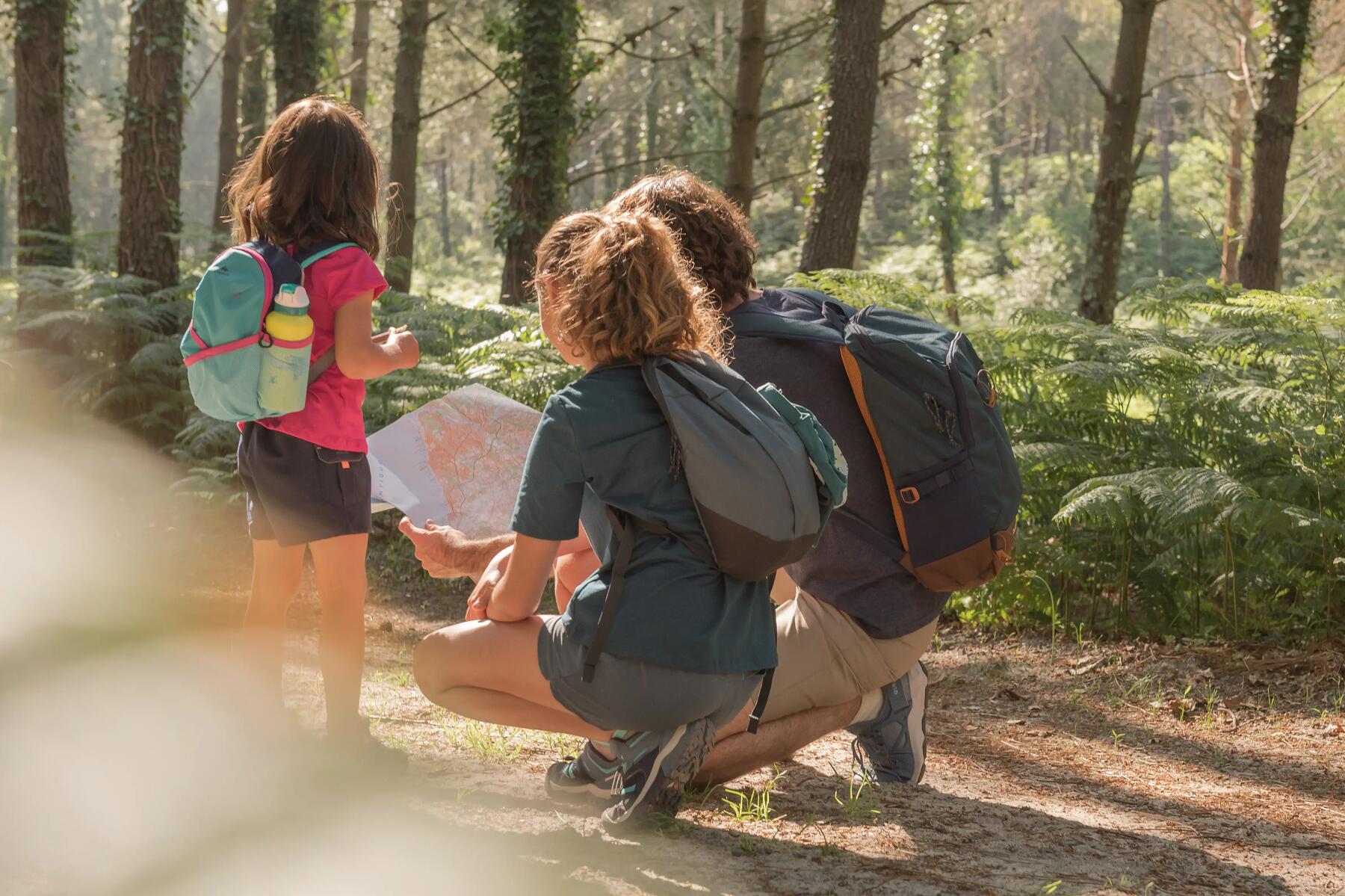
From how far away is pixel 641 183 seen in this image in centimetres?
296

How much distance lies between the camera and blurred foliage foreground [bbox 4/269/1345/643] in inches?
197

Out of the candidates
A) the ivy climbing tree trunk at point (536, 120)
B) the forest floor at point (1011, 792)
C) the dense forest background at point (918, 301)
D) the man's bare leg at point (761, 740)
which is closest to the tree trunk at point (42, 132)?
the dense forest background at point (918, 301)

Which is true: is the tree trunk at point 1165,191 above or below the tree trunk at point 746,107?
above

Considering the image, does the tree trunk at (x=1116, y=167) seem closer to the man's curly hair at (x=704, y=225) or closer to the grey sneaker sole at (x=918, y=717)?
the grey sneaker sole at (x=918, y=717)

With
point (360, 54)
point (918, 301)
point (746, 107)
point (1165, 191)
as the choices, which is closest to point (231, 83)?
point (360, 54)

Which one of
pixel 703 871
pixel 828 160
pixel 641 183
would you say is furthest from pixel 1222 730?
pixel 828 160

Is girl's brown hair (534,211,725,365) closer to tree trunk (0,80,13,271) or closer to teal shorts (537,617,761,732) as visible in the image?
teal shorts (537,617,761,732)

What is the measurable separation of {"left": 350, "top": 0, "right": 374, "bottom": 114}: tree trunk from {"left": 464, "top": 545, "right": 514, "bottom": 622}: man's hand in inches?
580

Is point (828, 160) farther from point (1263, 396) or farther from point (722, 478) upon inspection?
point (722, 478)

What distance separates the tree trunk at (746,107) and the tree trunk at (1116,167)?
3.41 meters

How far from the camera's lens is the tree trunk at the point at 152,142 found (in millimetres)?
9117

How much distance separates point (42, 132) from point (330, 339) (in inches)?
367

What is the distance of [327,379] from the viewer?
305 cm

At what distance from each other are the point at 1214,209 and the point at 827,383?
43626 mm
